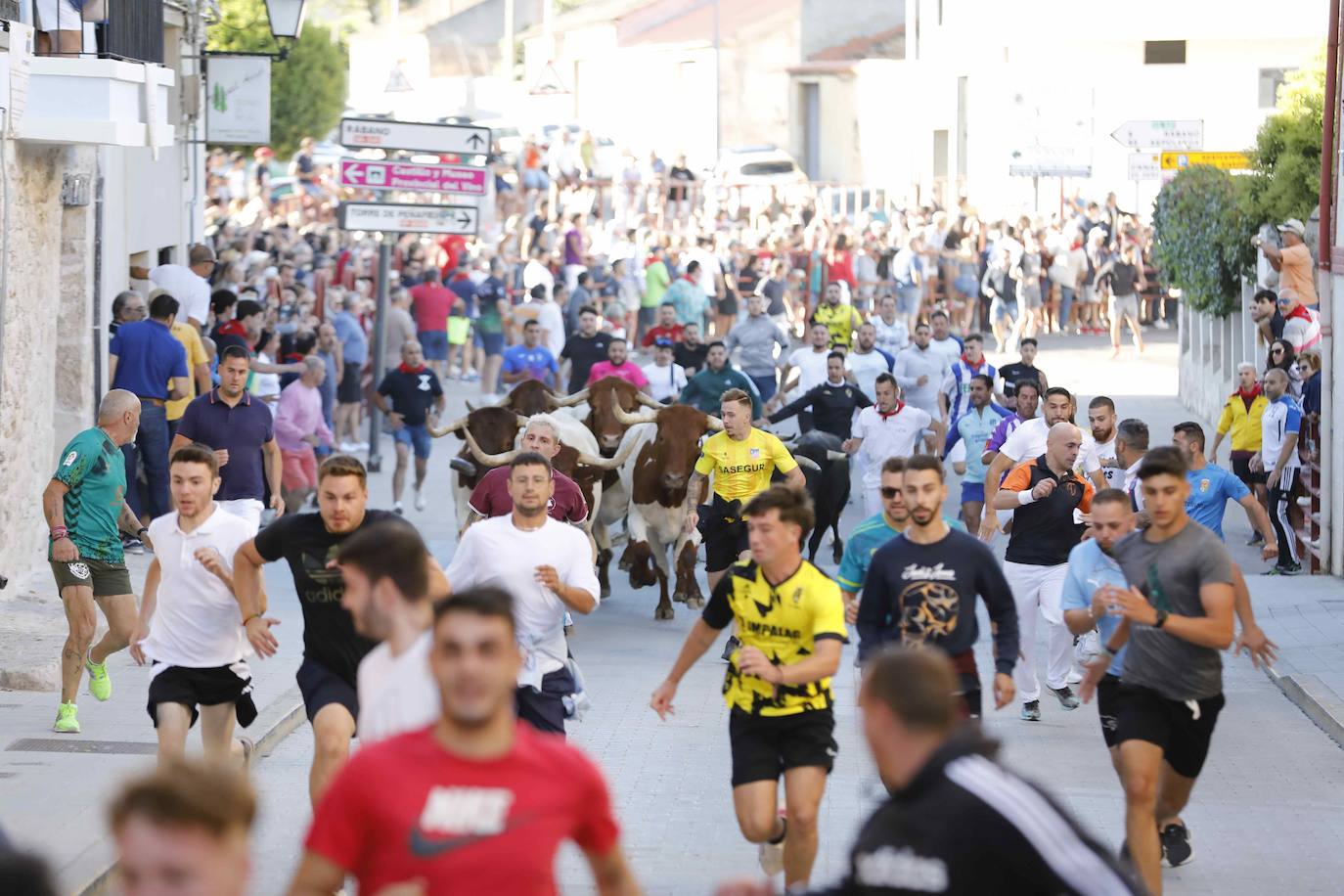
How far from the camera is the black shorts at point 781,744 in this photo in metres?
7.81

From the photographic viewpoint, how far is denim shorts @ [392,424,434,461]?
20.6m

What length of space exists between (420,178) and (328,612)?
14707 millimetres

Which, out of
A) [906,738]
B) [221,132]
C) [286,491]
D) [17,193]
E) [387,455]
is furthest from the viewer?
[387,455]

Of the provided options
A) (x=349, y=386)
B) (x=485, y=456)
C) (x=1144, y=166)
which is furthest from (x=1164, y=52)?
(x=485, y=456)

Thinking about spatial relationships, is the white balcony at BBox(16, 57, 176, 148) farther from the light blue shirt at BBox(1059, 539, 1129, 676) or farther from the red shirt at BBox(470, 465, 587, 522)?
the light blue shirt at BBox(1059, 539, 1129, 676)

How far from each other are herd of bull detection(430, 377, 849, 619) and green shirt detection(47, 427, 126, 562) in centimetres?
481

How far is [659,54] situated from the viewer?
65188mm

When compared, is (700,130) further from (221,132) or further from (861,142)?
(221,132)

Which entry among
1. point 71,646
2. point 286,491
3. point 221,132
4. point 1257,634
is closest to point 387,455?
point 221,132

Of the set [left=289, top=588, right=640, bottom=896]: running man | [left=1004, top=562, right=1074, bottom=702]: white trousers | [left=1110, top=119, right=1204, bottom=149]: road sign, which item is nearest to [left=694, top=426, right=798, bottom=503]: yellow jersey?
[left=1004, top=562, right=1074, bottom=702]: white trousers

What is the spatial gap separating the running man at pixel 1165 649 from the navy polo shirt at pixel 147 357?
33.7 ft

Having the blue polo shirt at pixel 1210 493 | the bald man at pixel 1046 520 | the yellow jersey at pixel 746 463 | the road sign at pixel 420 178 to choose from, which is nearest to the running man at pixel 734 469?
the yellow jersey at pixel 746 463

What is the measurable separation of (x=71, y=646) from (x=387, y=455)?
47.6 feet

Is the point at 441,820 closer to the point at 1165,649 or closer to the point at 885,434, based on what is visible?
the point at 1165,649
